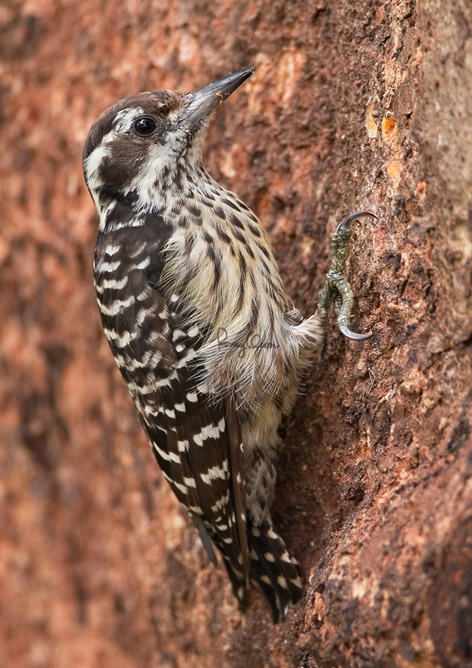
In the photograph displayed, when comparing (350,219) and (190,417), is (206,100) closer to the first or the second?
(350,219)

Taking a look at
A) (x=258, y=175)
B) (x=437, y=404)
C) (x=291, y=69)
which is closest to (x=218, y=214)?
(x=258, y=175)

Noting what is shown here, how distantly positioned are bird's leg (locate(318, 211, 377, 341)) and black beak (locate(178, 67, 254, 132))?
805mm

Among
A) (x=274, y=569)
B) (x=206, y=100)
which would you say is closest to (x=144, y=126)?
(x=206, y=100)

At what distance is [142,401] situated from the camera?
327 cm

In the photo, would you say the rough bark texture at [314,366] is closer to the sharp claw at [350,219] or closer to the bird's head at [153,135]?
the sharp claw at [350,219]

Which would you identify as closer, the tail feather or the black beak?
the tail feather

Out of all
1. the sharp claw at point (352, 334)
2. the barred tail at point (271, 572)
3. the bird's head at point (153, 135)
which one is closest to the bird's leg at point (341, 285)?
the sharp claw at point (352, 334)

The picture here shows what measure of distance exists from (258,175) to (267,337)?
2.94 ft

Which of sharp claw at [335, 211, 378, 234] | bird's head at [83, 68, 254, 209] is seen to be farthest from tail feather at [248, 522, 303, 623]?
bird's head at [83, 68, 254, 209]

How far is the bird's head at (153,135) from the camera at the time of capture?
337 centimetres

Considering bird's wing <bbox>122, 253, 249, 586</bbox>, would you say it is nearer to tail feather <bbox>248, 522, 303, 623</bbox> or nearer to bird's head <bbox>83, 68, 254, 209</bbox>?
tail feather <bbox>248, 522, 303, 623</bbox>

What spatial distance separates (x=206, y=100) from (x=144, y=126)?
0.29 meters

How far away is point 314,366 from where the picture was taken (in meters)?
3.32

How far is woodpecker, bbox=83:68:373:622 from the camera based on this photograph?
3139 mm
